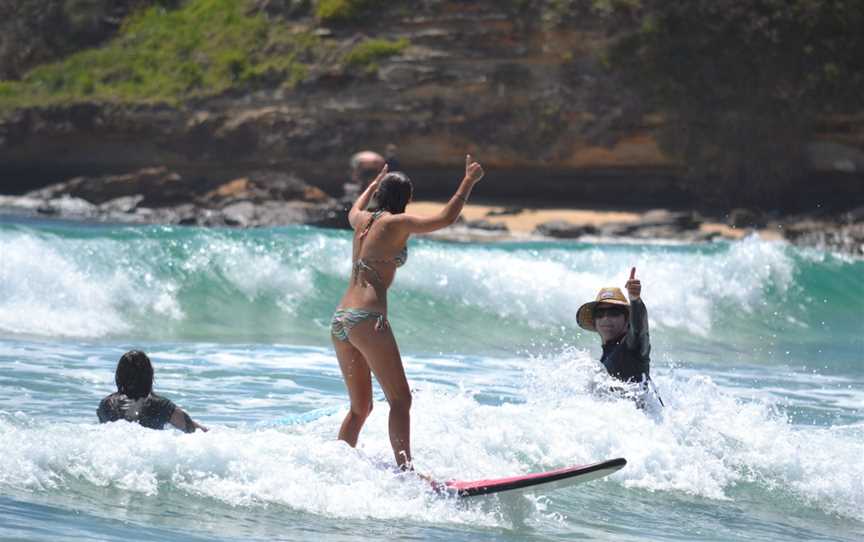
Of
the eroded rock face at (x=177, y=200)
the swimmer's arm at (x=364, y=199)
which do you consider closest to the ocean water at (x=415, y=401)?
the swimmer's arm at (x=364, y=199)

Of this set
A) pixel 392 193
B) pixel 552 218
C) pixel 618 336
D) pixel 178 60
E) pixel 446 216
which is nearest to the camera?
pixel 446 216

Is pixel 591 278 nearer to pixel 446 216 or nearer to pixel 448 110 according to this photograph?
pixel 446 216

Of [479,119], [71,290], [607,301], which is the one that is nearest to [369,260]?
[607,301]

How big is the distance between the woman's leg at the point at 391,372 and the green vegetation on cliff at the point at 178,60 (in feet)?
99.2

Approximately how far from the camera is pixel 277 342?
46.2ft

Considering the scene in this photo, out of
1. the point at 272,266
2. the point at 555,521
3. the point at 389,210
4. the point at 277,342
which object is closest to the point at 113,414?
the point at 389,210

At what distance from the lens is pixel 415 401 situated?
28.1ft

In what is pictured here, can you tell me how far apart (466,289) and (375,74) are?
17.8m

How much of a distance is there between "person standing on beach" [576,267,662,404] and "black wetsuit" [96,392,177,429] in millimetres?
2373

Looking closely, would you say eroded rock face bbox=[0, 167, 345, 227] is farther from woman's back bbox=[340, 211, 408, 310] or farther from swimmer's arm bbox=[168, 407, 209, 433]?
woman's back bbox=[340, 211, 408, 310]

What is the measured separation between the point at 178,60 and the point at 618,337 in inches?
1305

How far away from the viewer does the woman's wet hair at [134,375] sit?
22.8 ft

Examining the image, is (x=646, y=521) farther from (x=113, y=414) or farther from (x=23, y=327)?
(x=23, y=327)

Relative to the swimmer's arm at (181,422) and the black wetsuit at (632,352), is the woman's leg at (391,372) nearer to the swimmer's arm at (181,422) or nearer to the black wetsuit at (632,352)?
the swimmer's arm at (181,422)
